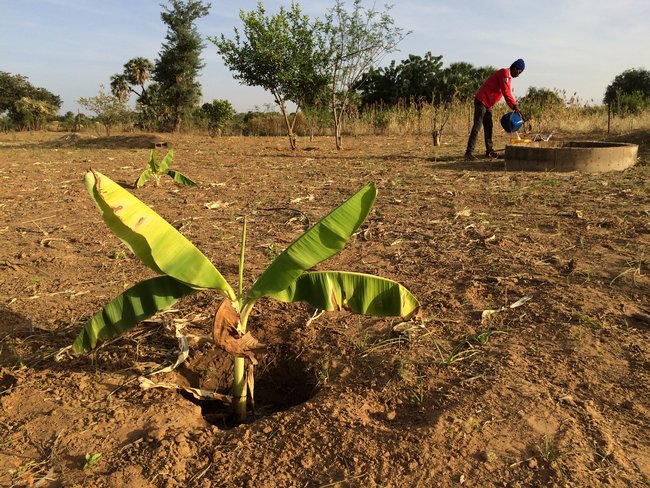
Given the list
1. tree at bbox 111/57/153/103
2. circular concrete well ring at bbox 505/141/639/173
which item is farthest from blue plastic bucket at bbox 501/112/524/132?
tree at bbox 111/57/153/103

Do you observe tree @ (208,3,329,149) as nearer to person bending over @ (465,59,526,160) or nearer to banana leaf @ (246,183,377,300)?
person bending over @ (465,59,526,160)

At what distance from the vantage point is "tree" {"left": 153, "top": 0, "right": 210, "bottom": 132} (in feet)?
85.1

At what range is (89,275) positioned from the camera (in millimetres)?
4094

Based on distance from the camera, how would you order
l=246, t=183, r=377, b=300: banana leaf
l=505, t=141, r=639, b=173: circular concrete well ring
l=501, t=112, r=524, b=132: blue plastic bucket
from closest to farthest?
l=246, t=183, r=377, b=300: banana leaf → l=505, t=141, r=639, b=173: circular concrete well ring → l=501, t=112, r=524, b=132: blue plastic bucket

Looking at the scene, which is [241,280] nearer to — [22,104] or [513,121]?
[513,121]

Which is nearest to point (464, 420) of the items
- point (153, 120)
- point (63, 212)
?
point (63, 212)

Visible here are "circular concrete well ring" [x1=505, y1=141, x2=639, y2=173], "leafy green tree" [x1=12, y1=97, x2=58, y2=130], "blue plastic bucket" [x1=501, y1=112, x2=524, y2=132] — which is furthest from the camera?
"leafy green tree" [x1=12, y1=97, x2=58, y2=130]

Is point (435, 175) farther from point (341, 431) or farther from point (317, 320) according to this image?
point (341, 431)

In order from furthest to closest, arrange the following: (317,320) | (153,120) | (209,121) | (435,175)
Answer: (153,120)
(209,121)
(435,175)
(317,320)

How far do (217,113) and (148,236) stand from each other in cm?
2423

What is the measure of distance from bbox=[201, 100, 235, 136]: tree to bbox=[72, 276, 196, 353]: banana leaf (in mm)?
23629

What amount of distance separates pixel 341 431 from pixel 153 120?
2865 centimetres

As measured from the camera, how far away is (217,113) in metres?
24.8

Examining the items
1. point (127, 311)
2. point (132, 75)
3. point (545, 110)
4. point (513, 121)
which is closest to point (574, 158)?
point (513, 121)
